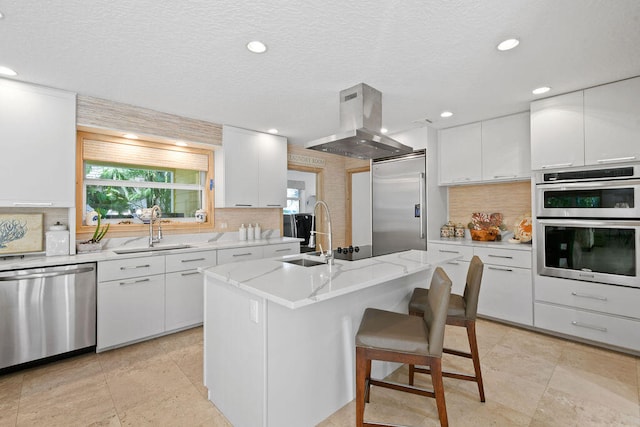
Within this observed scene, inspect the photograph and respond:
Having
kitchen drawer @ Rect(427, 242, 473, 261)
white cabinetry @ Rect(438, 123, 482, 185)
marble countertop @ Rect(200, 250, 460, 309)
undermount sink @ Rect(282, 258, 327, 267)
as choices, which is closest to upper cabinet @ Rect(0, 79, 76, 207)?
marble countertop @ Rect(200, 250, 460, 309)

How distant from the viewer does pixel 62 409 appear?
6.51 feet

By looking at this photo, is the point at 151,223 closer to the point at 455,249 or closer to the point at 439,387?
the point at 439,387

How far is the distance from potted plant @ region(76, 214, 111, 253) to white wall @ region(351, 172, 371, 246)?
12.7 ft

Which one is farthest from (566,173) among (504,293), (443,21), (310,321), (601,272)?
(310,321)

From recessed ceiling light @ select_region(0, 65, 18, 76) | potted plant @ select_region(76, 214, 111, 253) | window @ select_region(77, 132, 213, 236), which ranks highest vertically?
recessed ceiling light @ select_region(0, 65, 18, 76)

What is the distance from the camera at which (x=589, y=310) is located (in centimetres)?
282

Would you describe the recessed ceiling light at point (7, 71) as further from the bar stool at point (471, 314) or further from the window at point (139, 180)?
the bar stool at point (471, 314)

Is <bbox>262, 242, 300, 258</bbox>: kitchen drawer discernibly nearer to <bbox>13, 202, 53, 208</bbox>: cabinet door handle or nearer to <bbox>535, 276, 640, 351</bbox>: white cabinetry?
<bbox>13, 202, 53, 208</bbox>: cabinet door handle

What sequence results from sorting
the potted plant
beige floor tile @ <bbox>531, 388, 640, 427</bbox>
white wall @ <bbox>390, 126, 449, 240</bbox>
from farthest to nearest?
white wall @ <bbox>390, 126, 449, 240</bbox>, the potted plant, beige floor tile @ <bbox>531, 388, 640, 427</bbox>

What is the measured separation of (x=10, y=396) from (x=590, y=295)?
4799mm

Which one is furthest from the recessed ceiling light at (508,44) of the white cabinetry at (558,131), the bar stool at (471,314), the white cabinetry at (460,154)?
the white cabinetry at (460,154)

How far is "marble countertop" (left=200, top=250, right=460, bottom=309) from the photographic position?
56.8 inches

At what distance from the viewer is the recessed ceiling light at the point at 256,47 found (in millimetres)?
2041

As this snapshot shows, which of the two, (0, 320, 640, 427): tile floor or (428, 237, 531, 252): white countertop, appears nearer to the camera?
(0, 320, 640, 427): tile floor
